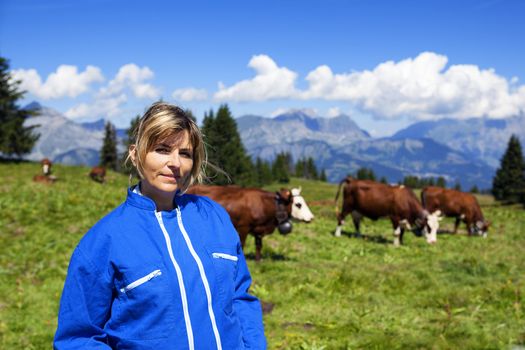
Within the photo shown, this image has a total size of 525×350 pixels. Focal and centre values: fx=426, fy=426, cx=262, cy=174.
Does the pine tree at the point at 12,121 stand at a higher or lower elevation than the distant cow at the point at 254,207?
higher

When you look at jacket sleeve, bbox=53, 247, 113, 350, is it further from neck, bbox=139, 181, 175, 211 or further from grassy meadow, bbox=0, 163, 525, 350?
grassy meadow, bbox=0, 163, 525, 350

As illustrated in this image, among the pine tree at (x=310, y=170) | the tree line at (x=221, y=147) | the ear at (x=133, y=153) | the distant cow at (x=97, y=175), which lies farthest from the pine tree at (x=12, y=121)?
the pine tree at (x=310, y=170)

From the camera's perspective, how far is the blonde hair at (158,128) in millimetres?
2862

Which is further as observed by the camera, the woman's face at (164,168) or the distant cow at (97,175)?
the distant cow at (97,175)

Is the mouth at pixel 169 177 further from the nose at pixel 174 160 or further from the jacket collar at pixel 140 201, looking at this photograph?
the jacket collar at pixel 140 201

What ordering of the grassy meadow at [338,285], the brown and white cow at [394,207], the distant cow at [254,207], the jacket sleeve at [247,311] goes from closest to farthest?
the jacket sleeve at [247,311] → the grassy meadow at [338,285] → the distant cow at [254,207] → the brown and white cow at [394,207]

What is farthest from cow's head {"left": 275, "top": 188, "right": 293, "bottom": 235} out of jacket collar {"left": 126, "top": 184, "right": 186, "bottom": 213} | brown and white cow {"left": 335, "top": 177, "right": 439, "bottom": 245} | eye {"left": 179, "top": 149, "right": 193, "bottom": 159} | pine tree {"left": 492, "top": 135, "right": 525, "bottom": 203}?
pine tree {"left": 492, "top": 135, "right": 525, "bottom": 203}

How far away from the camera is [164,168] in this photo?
2.90 meters

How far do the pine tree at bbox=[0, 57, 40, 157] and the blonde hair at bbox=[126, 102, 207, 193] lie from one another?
50.3 metres

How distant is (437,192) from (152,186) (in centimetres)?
2305

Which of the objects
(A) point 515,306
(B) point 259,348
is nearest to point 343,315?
(A) point 515,306

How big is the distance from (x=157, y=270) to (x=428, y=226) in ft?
62.0

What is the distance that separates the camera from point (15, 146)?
1873 inches

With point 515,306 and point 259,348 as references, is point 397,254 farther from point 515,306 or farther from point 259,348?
point 259,348
